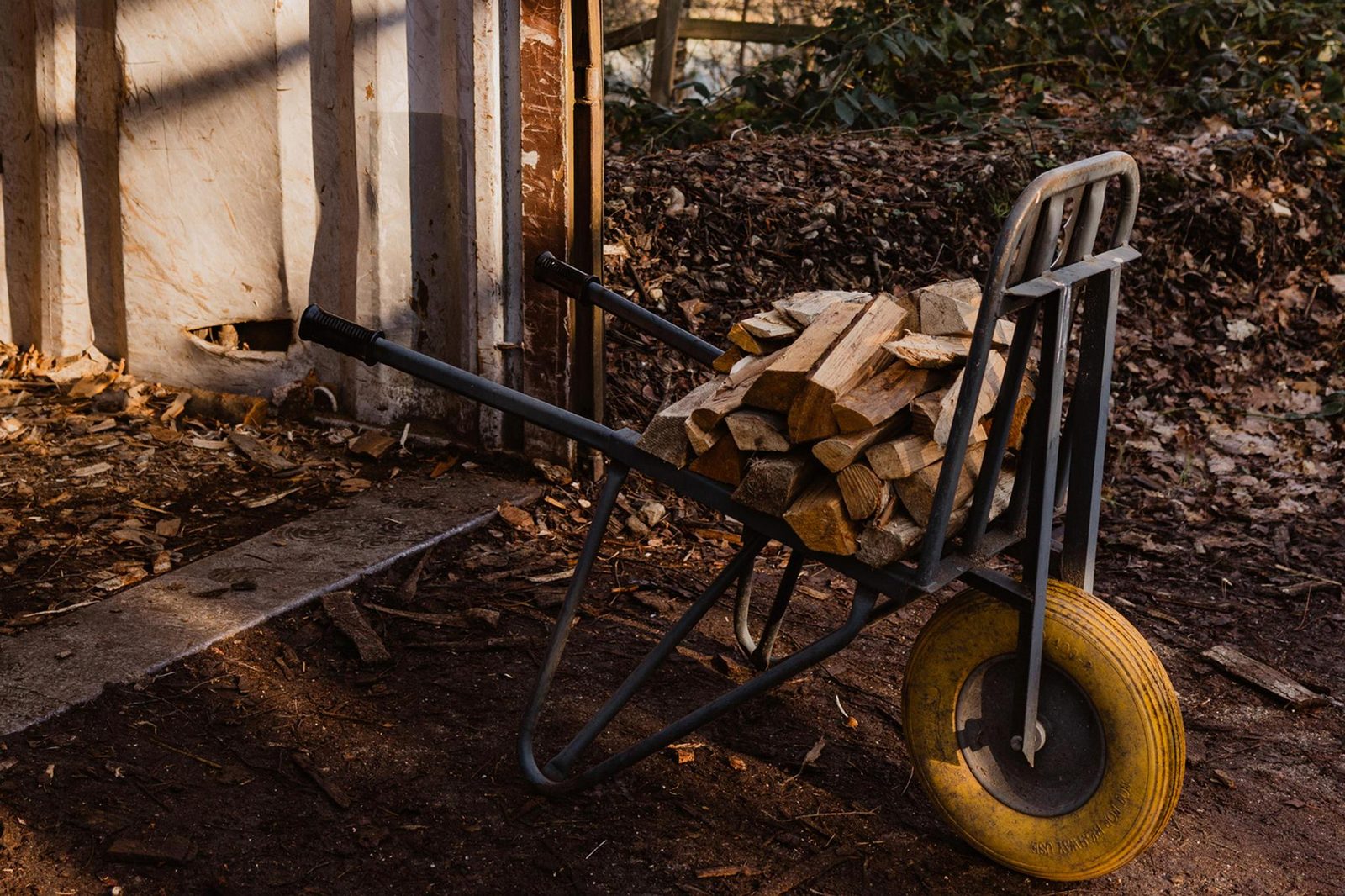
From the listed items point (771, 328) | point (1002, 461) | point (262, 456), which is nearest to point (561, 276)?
point (771, 328)

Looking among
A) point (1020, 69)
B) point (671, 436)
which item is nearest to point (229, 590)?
point (671, 436)

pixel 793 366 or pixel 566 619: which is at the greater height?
pixel 793 366

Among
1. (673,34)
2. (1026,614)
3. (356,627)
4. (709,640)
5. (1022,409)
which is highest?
(673,34)

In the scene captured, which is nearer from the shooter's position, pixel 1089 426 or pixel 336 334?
pixel 1089 426

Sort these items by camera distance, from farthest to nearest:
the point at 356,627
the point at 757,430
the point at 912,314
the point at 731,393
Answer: the point at 356,627 → the point at 912,314 → the point at 731,393 → the point at 757,430

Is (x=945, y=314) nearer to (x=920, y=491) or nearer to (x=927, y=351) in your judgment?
(x=927, y=351)

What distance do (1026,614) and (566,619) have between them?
1.03 m

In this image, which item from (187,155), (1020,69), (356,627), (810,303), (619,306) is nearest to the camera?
(810,303)

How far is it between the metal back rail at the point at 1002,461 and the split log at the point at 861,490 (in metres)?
0.11

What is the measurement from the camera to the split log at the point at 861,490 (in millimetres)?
2309

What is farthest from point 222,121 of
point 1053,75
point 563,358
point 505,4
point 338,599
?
point 1053,75

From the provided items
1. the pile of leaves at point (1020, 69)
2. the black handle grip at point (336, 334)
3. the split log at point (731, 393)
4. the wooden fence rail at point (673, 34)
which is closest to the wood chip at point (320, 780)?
the black handle grip at point (336, 334)

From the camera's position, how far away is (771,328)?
2645 millimetres

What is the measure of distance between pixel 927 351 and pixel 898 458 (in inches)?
10.4
